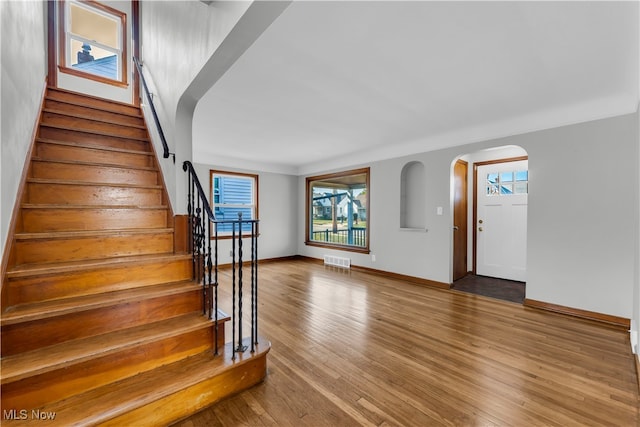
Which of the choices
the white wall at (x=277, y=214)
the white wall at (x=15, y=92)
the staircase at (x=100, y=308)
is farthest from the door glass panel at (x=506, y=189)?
the white wall at (x=15, y=92)

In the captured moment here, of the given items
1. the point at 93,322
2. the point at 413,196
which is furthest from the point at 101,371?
the point at 413,196

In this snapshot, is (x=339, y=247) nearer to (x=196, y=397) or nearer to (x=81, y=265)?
(x=196, y=397)

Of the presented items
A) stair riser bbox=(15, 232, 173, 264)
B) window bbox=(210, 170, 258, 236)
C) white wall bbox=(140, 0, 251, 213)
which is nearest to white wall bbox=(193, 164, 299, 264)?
window bbox=(210, 170, 258, 236)

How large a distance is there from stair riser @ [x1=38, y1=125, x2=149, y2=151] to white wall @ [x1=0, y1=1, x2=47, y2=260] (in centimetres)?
51

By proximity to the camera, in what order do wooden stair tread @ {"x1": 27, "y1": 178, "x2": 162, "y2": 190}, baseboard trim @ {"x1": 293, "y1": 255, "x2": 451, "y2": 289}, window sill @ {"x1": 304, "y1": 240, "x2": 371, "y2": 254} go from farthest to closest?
window sill @ {"x1": 304, "y1": 240, "x2": 371, "y2": 254}
baseboard trim @ {"x1": 293, "y1": 255, "x2": 451, "y2": 289}
wooden stair tread @ {"x1": 27, "y1": 178, "x2": 162, "y2": 190}

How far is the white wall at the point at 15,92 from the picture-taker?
1.38m

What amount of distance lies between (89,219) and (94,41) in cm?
362

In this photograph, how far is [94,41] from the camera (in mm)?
3975

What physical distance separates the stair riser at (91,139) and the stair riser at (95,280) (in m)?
1.62

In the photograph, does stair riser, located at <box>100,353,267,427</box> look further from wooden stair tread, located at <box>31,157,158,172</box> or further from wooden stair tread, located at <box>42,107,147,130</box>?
wooden stair tread, located at <box>42,107,147,130</box>

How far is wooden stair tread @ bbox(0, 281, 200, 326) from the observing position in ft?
4.45

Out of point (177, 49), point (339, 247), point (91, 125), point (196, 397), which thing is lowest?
point (196, 397)

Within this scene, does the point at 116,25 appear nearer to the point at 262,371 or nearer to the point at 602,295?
the point at 262,371

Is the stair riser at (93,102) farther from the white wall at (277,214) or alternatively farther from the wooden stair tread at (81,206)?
the white wall at (277,214)
